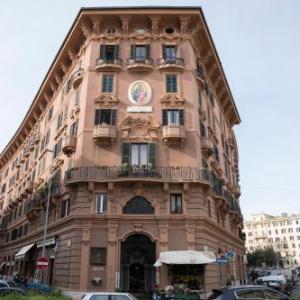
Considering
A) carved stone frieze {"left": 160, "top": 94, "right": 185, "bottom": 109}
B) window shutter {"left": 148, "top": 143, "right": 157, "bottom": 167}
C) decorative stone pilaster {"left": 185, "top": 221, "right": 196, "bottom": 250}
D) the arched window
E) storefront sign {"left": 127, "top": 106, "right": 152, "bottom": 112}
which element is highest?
carved stone frieze {"left": 160, "top": 94, "right": 185, "bottom": 109}

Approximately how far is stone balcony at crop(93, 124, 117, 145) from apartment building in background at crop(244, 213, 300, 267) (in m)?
110

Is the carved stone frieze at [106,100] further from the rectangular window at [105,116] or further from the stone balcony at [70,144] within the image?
the stone balcony at [70,144]

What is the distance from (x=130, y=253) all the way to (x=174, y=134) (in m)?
8.99

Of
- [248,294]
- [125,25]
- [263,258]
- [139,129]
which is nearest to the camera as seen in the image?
[248,294]

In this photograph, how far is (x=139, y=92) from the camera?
3012 centimetres

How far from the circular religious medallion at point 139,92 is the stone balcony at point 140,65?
3.50 feet

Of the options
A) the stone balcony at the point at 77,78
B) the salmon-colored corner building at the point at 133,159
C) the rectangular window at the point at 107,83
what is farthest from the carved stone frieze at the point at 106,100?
the stone balcony at the point at 77,78

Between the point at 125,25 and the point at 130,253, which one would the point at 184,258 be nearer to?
the point at 130,253

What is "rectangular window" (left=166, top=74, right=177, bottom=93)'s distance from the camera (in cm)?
3041

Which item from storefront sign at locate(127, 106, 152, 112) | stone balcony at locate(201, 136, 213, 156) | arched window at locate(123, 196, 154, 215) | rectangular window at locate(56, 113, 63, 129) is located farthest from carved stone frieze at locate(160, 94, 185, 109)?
rectangular window at locate(56, 113, 63, 129)

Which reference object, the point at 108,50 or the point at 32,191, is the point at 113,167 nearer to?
the point at 108,50

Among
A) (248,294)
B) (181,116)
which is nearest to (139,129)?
(181,116)

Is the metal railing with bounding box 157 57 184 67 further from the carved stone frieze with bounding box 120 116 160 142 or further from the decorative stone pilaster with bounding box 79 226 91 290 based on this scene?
the decorative stone pilaster with bounding box 79 226 91 290

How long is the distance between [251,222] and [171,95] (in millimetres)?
127567
